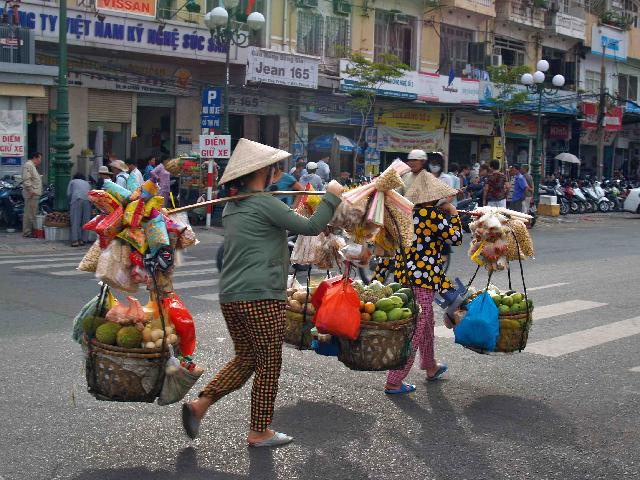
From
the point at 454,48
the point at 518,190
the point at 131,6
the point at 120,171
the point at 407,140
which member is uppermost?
the point at 454,48

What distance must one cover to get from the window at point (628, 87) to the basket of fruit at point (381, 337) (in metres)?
40.8

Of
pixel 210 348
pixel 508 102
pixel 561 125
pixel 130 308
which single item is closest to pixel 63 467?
pixel 130 308

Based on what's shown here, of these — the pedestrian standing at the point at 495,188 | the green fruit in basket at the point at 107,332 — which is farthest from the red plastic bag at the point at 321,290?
the pedestrian standing at the point at 495,188

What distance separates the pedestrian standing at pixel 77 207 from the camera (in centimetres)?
1662

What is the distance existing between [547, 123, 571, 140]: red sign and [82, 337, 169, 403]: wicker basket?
119ft

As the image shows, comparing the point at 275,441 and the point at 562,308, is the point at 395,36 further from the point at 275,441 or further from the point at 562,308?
the point at 275,441

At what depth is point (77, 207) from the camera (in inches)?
654

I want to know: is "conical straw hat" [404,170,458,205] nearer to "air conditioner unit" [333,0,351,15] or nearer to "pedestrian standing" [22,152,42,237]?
"pedestrian standing" [22,152,42,237]

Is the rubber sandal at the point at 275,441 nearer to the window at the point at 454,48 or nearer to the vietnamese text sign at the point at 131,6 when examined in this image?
the vietnamese text sign at the point at 131,6

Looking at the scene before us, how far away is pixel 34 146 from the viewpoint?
73.7 ft

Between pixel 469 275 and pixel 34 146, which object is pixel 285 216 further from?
pixel 34 146

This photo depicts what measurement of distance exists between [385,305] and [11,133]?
13.6 meters

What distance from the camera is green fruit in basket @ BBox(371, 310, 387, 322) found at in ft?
19.2

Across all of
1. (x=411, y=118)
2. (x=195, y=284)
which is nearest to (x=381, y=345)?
(x=195, y=284)
